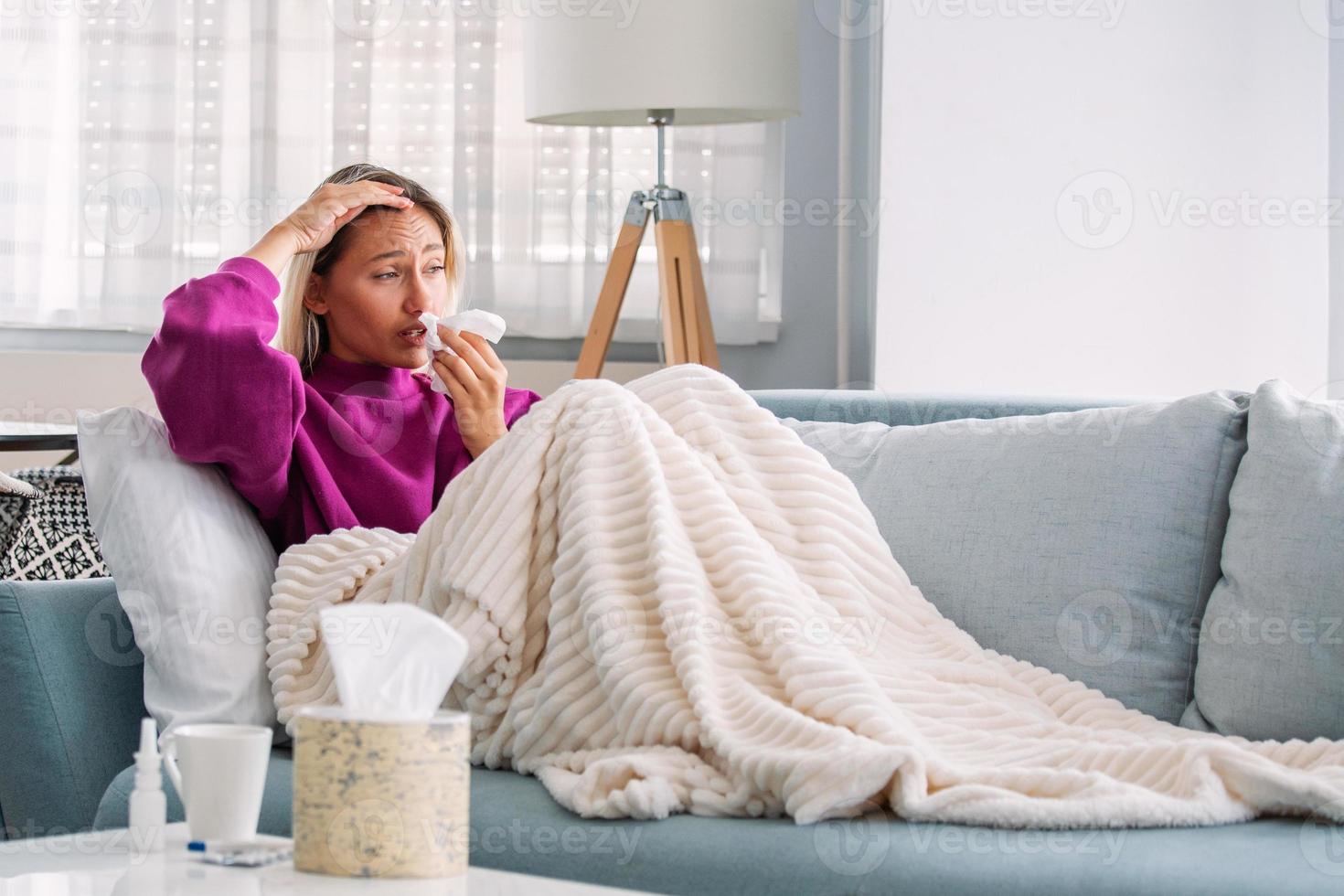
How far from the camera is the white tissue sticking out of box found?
2.71 ft

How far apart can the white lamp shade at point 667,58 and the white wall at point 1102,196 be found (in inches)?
10.4

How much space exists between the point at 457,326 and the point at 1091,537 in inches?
29.8

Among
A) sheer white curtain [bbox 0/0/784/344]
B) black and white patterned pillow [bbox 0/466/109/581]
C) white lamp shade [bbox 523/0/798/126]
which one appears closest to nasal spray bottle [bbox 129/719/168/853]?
black and white patterned pillow [bbox 0/466/109/581]

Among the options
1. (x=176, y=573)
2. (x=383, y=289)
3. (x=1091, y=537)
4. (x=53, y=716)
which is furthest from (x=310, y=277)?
(x=1091, y=537)

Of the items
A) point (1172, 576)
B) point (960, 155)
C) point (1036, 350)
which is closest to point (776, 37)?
point (960, 155)

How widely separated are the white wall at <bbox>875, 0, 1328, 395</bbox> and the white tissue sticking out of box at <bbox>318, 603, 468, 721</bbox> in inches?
76.6

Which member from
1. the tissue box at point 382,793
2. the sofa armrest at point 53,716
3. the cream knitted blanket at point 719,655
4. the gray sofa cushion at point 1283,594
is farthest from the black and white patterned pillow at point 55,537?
the gray sofa cushion at point 1283,594

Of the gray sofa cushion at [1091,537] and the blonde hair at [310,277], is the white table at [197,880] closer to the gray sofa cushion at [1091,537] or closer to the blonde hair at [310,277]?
the gray sofa cushion at [1091,537]

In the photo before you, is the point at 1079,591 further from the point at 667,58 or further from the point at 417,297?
the point at 667,58

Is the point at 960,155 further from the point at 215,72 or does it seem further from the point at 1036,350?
the point at 215,72

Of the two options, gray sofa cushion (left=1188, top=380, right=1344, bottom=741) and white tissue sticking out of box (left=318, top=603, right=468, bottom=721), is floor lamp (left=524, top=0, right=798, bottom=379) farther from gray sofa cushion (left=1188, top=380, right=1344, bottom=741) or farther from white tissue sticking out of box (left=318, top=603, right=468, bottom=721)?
white tissue sticking out of box (left=318, top=603, right=468, bottom=721)

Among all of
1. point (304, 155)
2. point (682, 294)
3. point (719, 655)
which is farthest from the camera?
point (304, 155)

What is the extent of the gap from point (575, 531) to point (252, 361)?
417mm

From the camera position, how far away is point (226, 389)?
1.49 metres
